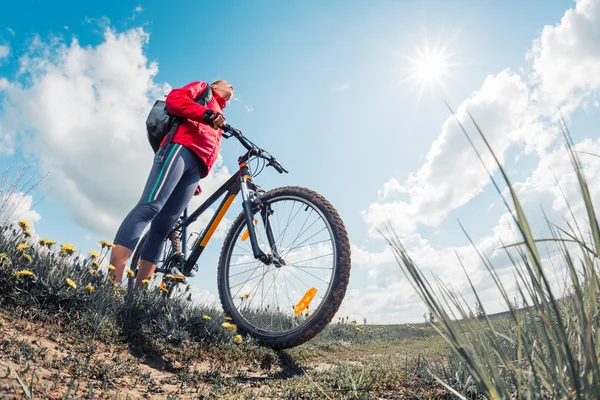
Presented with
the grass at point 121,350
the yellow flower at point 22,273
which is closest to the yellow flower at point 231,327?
the grass at point 121,350

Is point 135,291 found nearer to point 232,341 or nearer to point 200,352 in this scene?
point 200,352

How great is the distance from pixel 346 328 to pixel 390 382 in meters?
5.96

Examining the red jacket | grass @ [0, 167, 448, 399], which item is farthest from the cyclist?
grass @ [0, 167, 448, 399]

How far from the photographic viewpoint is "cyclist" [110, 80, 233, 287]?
313 centimetres

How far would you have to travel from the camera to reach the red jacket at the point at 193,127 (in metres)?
3.44

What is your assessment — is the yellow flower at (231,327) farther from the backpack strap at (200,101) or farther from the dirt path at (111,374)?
the backpack strap at (200,101)

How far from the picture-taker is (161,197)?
10.9ft

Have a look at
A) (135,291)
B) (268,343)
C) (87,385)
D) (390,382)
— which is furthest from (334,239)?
(87,385)

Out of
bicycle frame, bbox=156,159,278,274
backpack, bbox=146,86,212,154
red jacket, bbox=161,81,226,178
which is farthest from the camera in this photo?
bicycle frame, bbox=156,159,278,274

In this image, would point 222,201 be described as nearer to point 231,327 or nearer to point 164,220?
point 164,220

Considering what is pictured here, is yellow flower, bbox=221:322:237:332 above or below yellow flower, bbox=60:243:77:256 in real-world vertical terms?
below

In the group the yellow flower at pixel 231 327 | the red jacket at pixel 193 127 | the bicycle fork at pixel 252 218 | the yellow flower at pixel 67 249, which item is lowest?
the yellow flower at pixel 231 327

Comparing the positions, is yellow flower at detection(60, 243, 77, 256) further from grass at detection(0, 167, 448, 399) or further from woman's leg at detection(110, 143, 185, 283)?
woman's leg at detection(110, 143, 185, 283)

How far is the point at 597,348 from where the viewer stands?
2.55 feet
